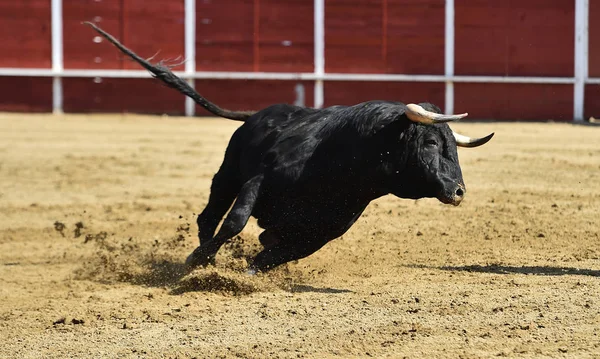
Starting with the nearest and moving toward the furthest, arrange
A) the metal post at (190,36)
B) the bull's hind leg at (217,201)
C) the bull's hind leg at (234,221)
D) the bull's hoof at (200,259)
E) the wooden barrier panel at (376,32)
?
the bull's hind leg at (234,221), the bull's hoof at (200,259), the bull's hind leg at (217,201), the metal post at (190,36), the wooden barrier panel at (376,32)

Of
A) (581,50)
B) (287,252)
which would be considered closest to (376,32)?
(581,50)

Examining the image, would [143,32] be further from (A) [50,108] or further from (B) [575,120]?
(B) [575,120]

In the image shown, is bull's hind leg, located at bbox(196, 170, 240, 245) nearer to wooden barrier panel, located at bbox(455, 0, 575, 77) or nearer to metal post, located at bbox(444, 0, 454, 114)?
metal post, located at bbox(444, 0, 454, 114)

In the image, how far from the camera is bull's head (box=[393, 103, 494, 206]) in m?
4.32

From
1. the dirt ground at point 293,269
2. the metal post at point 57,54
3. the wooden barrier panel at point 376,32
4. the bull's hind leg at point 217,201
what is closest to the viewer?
the dirt ground at point 293,269

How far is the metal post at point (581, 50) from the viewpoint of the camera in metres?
11.6

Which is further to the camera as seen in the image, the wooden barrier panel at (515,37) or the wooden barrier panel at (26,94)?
the wooden barrier panel at (515,37)

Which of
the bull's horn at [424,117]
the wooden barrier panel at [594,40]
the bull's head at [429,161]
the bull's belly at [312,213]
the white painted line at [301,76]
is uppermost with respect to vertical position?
the wooden barrier panel at [594,40]

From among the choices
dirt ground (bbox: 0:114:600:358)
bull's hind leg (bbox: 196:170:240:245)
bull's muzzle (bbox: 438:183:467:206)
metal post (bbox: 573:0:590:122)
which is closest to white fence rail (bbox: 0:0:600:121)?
metal post (bbox: 573:0:590:122)

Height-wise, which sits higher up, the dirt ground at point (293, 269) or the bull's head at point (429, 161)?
the bull's head at point (429, 161)

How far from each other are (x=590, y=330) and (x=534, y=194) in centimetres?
361

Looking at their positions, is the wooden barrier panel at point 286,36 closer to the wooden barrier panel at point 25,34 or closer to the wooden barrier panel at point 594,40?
the wooden barrier panel at point 25,34

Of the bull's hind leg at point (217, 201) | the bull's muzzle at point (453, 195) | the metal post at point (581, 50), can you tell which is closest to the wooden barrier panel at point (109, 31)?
the metal post at point (581, 50)

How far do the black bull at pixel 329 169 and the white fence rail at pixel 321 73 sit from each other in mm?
6485
